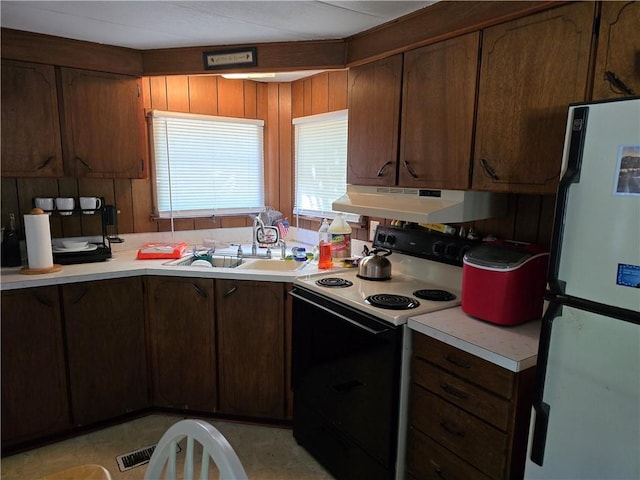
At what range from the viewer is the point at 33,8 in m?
1.92

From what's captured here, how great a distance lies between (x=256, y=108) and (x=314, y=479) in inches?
101

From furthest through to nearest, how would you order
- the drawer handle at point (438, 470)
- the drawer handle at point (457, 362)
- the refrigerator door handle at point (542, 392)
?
1. the drawer handle at point (438, 470)
2. the drawer handle at point (457, 362)
3. the refrigerator door handle at point (542, 392)

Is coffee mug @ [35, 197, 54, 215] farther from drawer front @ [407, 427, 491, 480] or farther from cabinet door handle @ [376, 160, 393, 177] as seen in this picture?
drawer front @ [407, 427, 491, 480]

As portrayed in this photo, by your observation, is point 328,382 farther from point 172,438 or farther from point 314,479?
point 172,438

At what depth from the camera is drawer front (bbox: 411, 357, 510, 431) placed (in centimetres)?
138

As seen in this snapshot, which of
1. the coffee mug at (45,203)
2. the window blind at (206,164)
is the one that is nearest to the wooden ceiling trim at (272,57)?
the window blind at (206,164)

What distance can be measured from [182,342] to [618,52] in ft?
7.94

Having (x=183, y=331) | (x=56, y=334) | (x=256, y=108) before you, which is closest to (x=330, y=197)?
(x=256, y=108)

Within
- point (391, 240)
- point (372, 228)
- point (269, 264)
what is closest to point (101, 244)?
point (269, 264)

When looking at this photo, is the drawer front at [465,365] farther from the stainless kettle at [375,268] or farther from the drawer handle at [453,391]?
the stainless kettle at [375,268]

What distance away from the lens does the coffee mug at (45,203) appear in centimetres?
248

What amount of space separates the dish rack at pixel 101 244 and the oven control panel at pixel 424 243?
5.50ft

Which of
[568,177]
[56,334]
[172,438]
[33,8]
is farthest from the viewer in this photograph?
[56,334]

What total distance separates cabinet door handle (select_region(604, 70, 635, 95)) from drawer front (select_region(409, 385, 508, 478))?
1.16m
